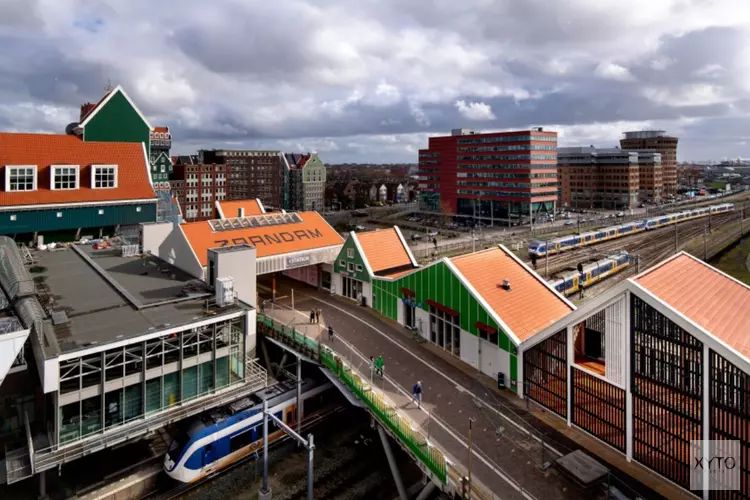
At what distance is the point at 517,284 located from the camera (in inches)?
1219

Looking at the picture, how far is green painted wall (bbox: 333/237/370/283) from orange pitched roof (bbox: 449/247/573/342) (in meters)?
10.5

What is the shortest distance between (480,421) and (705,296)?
36.4 feet

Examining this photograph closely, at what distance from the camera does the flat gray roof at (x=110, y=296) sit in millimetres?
23750

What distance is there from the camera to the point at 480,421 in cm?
2317

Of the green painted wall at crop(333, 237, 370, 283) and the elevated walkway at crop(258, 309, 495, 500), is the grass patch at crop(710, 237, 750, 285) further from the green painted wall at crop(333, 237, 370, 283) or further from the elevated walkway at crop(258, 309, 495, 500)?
the elevated walkway at crop(258, 309, 495, 500)

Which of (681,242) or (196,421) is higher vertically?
(681,242)

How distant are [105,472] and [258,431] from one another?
8134mm

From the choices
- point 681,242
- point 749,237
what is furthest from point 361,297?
point 749,237

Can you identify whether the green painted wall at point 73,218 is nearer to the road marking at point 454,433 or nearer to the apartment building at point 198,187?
the road marking at point 454,433

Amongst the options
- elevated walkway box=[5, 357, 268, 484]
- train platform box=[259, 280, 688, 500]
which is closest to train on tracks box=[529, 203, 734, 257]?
train platform box=[259, 280, 688, 500]

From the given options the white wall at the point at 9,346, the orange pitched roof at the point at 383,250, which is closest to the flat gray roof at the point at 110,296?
the white wall at the point at 9,346

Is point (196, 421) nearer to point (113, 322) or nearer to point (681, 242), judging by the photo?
point (113, 322)

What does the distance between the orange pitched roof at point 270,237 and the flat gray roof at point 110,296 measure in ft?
10.5

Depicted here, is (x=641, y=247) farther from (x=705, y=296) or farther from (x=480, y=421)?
(x=480, y=421)
